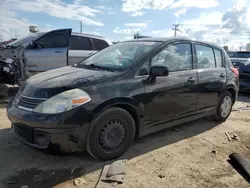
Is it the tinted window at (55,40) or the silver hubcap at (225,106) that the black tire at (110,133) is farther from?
the tinted window at (55,40)

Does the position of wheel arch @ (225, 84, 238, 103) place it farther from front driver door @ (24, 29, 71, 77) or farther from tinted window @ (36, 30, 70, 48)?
tinted window @ (36, 30, 70, 48)

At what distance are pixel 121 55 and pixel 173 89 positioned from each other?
0.97 m

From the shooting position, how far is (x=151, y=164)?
318 cm

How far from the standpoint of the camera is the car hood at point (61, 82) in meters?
2.86

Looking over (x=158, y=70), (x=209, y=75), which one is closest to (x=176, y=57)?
(x=158, y=70)

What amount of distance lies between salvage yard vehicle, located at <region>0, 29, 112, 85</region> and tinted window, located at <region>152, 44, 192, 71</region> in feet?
12.9

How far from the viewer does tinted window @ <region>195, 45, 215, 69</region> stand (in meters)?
4.27

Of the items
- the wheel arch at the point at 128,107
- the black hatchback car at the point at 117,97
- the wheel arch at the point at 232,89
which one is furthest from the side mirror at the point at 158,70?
the wheel arch at the point at 232,89

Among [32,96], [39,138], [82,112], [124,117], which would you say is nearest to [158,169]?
[124,117]

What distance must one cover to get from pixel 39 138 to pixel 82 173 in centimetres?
67

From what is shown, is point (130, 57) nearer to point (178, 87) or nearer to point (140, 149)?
point (178, 87)

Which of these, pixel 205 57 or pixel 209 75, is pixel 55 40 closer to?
pixel 205 57

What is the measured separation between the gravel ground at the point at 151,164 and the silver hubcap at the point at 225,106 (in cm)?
74

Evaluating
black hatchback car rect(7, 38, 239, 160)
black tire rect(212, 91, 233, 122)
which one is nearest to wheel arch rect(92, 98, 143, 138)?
black hatchback car rect(7, 38, 239, 160)
